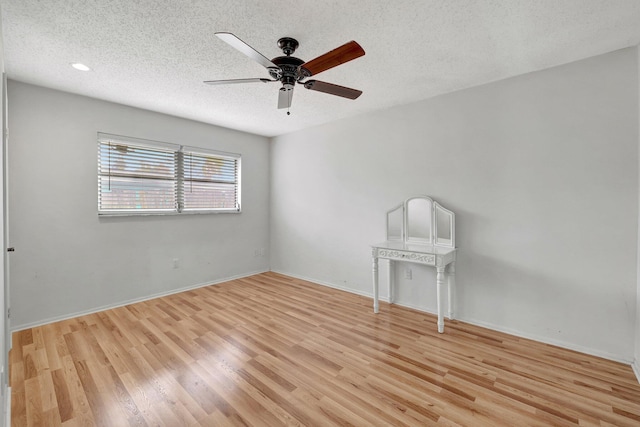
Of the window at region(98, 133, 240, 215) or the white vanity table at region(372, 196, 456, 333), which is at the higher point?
the window at region(98, 133, 240, 215)

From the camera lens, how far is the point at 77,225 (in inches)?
121

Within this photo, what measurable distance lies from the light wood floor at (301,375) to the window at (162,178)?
4.67ft

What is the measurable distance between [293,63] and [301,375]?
2259 millimetres

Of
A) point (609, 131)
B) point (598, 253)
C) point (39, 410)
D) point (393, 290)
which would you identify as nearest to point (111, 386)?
point (39, 410)

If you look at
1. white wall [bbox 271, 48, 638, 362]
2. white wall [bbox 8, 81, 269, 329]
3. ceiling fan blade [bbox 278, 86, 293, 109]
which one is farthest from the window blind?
ceiling fan blade [bbox 278, 86, 293, 109]

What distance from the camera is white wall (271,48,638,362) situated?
2180 millimetres

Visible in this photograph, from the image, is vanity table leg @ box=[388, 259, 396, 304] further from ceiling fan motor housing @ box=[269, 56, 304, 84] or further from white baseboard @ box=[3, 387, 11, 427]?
white baseboard @ box=[3, 387, 11, 427]

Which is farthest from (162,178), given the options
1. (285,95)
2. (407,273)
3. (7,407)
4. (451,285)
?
(451,285)

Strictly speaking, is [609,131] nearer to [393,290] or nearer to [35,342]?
[393,290]

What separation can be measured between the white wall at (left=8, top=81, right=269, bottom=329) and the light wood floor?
391 mm

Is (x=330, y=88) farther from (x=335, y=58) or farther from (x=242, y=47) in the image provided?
(x=242, y=47)

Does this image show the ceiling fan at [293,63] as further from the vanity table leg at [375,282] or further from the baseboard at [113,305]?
the baseboard at [113,305]

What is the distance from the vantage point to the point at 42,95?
111 inches

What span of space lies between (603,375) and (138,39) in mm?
4244
